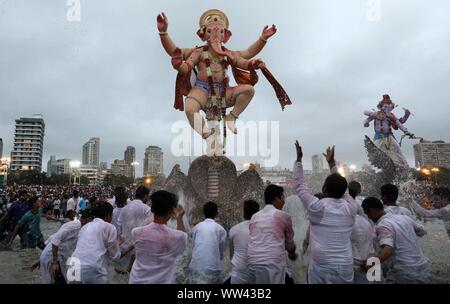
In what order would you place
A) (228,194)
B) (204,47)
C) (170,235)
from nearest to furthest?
(170,235) < (228,194) < (204,47)

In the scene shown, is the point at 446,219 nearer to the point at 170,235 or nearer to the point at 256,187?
the point at 256,187

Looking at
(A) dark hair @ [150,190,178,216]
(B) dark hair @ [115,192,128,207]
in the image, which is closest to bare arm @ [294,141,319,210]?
(A) dark hair @ [150,190,178,216]

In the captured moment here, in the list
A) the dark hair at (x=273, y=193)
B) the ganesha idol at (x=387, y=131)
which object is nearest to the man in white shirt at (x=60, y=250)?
the dark hair at (x=273, y=193)

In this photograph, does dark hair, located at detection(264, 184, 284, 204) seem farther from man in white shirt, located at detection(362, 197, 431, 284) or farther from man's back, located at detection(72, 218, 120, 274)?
man's back, located at detection(72, 218, 120, 274)

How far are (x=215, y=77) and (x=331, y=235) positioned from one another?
6.40 metres

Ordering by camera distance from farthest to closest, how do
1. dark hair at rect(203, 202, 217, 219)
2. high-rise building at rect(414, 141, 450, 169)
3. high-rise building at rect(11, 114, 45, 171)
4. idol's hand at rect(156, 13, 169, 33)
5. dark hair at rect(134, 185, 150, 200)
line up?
high-rise building at rect(11, 114, 45, 171) → high-rise building at rect(414, 141, 450, 169) → idol's hand at rect(156, 13, 169, 33) → dark hair at rect(134, 185, 150, 200) → dark hair at rect(203, 202, 217, 219)

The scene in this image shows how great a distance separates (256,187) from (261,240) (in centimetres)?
485

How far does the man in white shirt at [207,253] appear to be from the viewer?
4.08 meters

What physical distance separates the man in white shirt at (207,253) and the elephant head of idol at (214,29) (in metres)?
5.86

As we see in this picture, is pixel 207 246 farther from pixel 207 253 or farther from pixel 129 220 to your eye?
pixel 129 220

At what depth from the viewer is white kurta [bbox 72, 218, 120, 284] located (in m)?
3.64

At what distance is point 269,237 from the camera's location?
3600 millimetres
